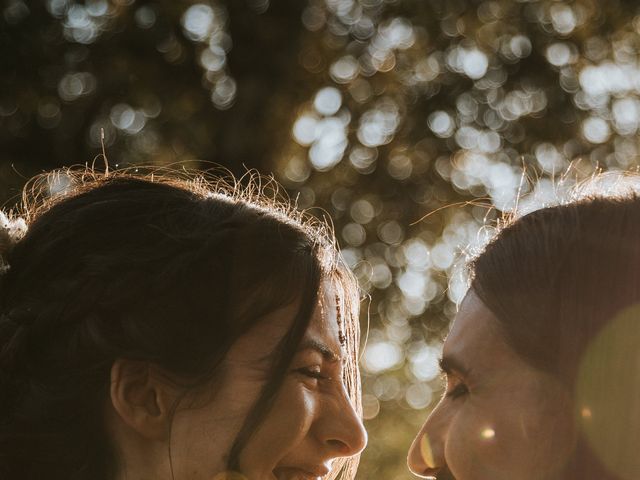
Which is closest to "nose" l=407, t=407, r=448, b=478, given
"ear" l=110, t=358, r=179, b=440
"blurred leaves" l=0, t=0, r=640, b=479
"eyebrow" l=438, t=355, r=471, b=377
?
"eyebrow" l=438, t=355, r=471, b=377

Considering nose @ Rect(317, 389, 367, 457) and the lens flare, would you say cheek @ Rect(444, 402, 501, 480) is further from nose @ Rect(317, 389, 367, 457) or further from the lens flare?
nose @ Rect(317, 389, 367, 457)

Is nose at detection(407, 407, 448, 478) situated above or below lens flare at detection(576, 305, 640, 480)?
below

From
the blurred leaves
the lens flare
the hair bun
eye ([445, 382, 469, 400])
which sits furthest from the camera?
the blurred leaves

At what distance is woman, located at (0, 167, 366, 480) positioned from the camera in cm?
303

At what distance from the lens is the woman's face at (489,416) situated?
2.69m

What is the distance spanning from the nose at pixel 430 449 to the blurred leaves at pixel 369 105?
689cm

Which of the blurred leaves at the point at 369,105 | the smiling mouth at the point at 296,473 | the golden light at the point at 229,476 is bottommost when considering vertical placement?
the blurred leaves at the point at 369,105

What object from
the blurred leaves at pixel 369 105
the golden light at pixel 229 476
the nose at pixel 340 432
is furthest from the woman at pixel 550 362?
the blurred leaves at pixel 369 105

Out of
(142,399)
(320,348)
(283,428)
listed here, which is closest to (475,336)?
(320,348)

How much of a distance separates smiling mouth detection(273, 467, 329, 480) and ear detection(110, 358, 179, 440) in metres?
0.40

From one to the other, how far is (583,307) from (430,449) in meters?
0.66

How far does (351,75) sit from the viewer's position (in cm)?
1143

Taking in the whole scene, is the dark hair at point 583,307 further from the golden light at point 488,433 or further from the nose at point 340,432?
the nose at point 340,432

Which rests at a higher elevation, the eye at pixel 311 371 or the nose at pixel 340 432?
the eye at pixel 311 371
